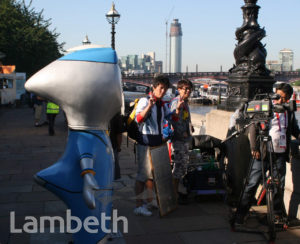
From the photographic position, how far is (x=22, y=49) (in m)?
35.1

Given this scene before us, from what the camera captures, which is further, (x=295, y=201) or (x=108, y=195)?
(x=295, y=201)

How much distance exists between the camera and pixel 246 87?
6594mm

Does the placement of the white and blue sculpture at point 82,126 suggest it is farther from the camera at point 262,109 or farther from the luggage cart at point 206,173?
the luggage cart at point 206,173

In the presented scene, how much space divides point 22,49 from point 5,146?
27.2 meters

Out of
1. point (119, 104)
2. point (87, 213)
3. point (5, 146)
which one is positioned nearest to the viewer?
point (87, 213)

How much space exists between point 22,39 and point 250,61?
104 ft

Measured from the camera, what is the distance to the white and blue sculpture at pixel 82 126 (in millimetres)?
3049

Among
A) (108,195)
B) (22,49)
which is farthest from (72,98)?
(22,49)

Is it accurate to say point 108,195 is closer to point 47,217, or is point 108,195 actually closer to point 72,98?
point 72,98

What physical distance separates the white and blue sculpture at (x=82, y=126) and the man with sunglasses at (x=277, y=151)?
1.77 metres

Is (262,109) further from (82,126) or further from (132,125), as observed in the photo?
(82,126)

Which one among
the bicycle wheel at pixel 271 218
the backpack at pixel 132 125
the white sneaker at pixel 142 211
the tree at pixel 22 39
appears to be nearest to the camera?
the bicycle wheel at pixel 271 218

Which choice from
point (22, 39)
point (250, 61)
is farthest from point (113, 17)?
point (22, 39)

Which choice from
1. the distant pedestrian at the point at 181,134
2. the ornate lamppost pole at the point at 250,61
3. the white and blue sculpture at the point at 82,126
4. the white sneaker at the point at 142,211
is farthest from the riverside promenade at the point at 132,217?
the ornate lamppost pole at the point at 250,61
